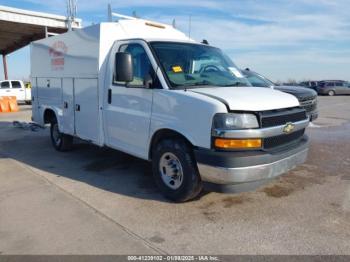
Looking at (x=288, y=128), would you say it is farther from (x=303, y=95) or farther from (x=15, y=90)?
(x=15, y=90)

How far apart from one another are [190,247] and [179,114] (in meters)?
1.66

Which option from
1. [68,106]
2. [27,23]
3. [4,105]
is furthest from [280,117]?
[27,23]

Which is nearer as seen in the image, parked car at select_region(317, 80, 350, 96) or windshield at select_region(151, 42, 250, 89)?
windshield at select_region(151, 42, 250, 89)

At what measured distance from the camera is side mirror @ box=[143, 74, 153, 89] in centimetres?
480

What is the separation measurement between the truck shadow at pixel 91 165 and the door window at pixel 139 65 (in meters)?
1.60

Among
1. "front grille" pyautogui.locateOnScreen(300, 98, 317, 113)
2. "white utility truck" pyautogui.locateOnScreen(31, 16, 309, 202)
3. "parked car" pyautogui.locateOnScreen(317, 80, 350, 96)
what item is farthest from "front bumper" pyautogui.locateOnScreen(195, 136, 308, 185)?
"parked car" pyautogui.locateOnScreen(317, 80, 350, 96)

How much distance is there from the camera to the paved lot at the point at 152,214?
141 inches

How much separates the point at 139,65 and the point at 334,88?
3464 cm

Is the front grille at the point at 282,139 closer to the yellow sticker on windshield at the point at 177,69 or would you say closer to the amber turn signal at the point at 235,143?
the amber turn signal at the point at 235,143

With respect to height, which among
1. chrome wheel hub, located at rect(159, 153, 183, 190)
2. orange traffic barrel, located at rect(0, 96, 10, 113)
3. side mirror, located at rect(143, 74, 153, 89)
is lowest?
orange traffic barrel, located at rect(0, 96, 10, 113)

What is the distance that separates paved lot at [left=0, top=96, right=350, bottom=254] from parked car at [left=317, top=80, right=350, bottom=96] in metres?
31.6

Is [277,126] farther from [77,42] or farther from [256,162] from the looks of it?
[77,42]

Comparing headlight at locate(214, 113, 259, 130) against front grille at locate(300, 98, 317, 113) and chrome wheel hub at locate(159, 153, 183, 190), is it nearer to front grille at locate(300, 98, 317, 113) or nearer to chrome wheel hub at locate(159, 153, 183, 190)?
chrome wheel hub at locate(159, 153, 183, 190)

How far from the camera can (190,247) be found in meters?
3.54
